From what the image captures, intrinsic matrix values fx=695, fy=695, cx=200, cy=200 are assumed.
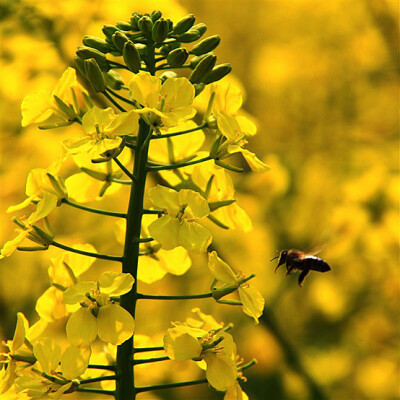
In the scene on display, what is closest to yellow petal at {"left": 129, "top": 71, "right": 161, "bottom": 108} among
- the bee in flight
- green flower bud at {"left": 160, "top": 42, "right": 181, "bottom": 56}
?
green flower bud at {"left": 160, "top": 42, "right": 181, "bottom": 56}

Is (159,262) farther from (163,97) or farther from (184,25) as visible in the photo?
(184,25)

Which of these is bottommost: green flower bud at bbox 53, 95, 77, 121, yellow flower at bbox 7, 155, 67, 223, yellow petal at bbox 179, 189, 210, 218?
yellow petal at bbox 179, 189, 210, 218

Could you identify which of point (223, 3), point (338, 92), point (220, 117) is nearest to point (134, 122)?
point (220, 117)

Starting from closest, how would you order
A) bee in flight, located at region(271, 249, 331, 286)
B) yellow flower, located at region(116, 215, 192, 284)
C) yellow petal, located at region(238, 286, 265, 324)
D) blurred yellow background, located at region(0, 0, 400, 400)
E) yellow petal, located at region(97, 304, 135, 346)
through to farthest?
yellow petal, located at region(97, 304, 135, 346)
yellow petal, located at region(238, 286, 265, 324)
yellow flower, located at region(116, 215, 192, 284)
bee in flight, located at region(271, 249, 331, 286)
blurred yellow background, located at region(0, 0, 400, 400)

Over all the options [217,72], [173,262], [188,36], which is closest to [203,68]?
[217,72]

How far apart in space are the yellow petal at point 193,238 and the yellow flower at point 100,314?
13 cm

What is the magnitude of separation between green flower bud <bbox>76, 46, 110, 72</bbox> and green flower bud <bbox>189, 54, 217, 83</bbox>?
21 centimetres

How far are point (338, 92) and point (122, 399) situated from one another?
3108mm

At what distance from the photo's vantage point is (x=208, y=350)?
1.45 m

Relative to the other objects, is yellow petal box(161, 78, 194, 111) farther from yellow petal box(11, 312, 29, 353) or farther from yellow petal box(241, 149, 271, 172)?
yellow petal box(11, 312, 29, 353)

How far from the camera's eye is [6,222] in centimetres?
321

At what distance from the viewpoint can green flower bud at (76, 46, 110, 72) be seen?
5.08ft

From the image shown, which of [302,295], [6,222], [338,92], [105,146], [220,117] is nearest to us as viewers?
[105,146]

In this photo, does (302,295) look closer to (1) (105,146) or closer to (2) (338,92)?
(2) (338,92)
